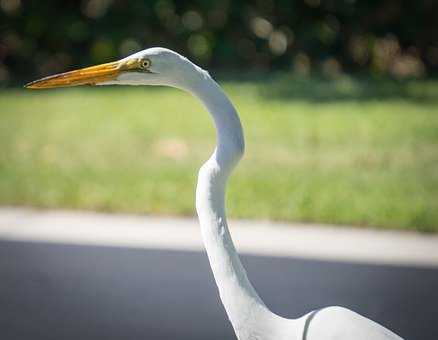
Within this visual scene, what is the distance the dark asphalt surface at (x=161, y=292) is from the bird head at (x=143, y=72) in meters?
2.11

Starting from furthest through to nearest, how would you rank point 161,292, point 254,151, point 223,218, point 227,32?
1. point 227,32
2. point 254,151
3. point 161,292
4. point 223,218

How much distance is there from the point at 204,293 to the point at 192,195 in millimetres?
1911

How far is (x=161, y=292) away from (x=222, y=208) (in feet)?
8.59

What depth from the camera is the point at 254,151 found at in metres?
8.58

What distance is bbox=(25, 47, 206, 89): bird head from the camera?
274 centimetres

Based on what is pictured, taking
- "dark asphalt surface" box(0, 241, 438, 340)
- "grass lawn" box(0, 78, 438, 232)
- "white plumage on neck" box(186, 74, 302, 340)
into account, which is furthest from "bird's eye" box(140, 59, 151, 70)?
"grass lawn" box(0, 78, 438, 232)

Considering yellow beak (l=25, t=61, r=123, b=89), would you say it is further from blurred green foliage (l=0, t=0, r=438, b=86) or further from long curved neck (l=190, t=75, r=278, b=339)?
blurred green foliage (l=0, t=0, r=438, b=86)

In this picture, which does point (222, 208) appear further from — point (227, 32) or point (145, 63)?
point (227, 32)

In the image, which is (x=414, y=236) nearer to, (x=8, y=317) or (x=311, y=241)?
(x=311, y=241)

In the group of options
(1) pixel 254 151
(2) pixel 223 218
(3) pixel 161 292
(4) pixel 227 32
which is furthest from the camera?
(4) pixel 227 32

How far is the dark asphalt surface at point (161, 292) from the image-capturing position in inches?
183

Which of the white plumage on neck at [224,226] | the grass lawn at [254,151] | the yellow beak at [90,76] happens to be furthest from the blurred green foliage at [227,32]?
the white plumage on neck at [224,226]

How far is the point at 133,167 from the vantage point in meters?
8.08

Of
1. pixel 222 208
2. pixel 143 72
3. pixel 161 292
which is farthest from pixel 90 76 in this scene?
pixel 161 292
